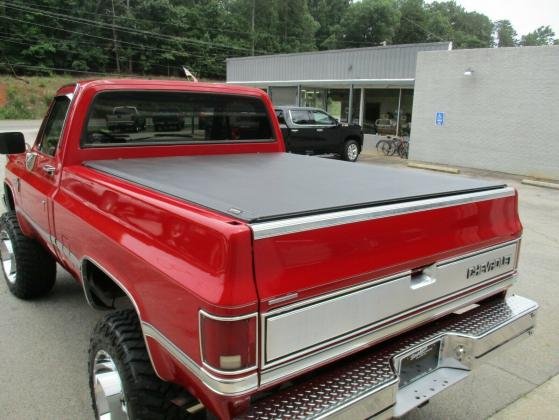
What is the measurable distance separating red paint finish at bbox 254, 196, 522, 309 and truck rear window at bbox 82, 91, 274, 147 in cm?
227

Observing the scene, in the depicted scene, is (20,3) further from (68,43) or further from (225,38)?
(225,38)

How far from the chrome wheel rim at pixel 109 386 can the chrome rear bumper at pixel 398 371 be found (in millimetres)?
766

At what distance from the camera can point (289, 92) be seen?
81.8ft

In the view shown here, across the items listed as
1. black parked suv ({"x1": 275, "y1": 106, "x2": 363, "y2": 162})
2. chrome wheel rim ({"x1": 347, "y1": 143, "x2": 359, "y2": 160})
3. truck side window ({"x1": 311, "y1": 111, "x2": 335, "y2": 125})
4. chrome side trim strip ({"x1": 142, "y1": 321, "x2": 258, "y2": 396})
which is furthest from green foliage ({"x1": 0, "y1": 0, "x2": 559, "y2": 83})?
chrome side trim strip ({"x1": 142, "y1": 321, "x2": 258, "y2": 396})

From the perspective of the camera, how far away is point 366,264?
7.12 feet

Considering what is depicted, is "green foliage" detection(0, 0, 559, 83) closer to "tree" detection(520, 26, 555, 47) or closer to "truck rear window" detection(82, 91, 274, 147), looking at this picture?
"tree" detection(520, 26, 555, 47)

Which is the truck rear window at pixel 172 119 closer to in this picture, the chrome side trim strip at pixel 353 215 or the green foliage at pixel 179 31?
the chrome side trim strip at pixel 353 215

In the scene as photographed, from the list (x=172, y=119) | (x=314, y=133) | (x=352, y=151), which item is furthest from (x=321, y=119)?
(x=172, y=119)

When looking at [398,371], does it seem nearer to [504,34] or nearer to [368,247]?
[368,247]

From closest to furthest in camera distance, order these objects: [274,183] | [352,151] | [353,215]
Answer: [353,215] → [274,183] → [352,151]

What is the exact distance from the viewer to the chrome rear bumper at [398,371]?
1981mm

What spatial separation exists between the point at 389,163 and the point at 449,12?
102 metres

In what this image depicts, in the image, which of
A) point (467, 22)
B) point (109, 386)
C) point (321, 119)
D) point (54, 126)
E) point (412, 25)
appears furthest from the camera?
point (467, 22)

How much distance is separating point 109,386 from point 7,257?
121 inches
